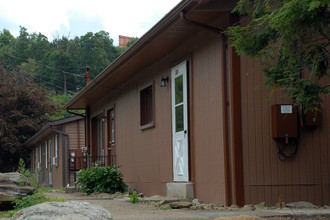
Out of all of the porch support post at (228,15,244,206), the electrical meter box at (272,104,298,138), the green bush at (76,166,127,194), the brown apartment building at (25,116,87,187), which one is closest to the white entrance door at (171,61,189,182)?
the porch support post at (228,15,244,206)

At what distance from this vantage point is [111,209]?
853 centimetres

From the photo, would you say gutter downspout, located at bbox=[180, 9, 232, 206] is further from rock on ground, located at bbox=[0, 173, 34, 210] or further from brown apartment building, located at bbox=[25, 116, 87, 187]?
brown apartment building, located at bbox=[25, 116, 87, 187]

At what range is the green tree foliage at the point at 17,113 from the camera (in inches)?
1196

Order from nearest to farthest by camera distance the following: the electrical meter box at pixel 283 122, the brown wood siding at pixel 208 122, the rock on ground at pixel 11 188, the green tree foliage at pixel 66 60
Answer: the electrical meter box at pixel 283 122
the brown wood siding at pixel 208 122
the rock on ground at pixel 11 188
the green tree foliage at pixel 66 60

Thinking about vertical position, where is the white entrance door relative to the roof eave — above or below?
below

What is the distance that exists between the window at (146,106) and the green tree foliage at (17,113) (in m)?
18.0

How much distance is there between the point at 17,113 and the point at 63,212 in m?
26.9

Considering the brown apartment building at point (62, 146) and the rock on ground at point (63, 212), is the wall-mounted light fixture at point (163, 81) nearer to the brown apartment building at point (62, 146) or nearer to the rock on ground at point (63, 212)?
the rock on ground at point (63, 212)

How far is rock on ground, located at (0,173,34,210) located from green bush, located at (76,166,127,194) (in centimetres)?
294

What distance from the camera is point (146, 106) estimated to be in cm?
1358

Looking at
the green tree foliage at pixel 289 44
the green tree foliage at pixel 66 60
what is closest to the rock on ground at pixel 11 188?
the green tree foliage at pixel 289 44

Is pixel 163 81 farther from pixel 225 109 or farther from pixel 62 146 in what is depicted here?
pixel 62 146

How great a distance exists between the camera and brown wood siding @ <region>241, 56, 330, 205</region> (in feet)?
27.6

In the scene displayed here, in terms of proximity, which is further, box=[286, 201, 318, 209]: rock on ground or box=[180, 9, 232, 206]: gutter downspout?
box=[180, 9, 232, 206]: gutter downspout
